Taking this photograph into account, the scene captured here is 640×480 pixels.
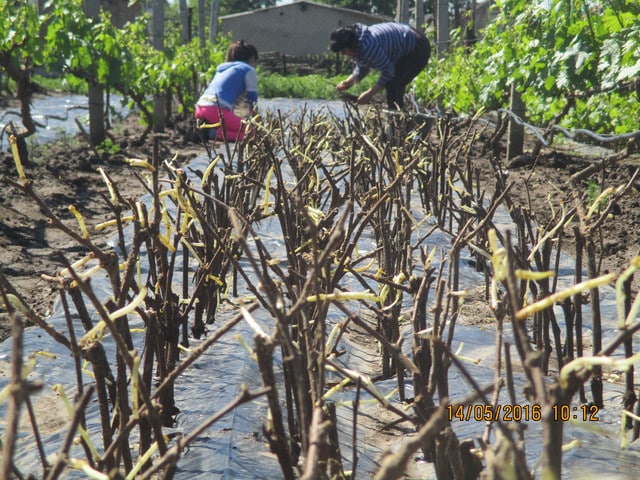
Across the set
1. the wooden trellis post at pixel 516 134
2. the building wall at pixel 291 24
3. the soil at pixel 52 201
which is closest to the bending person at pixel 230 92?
the soil at pixel 52 201

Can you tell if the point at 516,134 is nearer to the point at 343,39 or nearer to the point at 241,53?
the point at 343,39

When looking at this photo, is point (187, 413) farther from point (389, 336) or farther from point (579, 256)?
point (579, 256)

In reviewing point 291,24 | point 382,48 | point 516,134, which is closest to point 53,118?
point 382,48

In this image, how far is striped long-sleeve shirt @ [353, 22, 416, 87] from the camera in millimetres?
7383

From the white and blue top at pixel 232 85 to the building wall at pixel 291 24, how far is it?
25.2 m

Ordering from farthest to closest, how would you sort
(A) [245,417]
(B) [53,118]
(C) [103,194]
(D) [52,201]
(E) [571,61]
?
(B) [53,118] → (D) [52,201] → (E) [571,61] → (C) [103,194] → (A) [245,417]

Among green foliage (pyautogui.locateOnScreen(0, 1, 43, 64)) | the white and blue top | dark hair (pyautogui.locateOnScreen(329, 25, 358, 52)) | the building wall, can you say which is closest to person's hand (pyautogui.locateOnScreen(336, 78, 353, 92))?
dark hair (pyautogui.locateOnScreen(329, 25, 358, 52))

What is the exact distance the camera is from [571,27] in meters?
4.41

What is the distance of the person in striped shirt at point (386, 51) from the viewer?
7.30m

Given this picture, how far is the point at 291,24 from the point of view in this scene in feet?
105

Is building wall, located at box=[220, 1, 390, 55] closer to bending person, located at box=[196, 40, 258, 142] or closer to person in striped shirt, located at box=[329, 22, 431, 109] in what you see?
person in striped shirt, located at box=[329, 22, 431, 109]

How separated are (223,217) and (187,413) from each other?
1024 millimetres

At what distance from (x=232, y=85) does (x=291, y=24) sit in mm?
25842

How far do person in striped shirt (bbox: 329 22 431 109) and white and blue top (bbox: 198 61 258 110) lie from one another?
2.88ft
